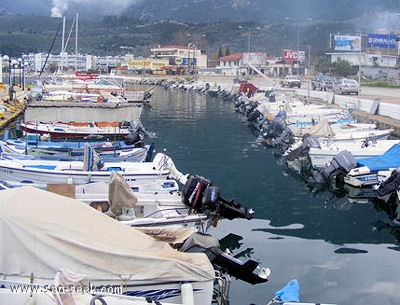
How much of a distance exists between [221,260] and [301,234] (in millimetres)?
5397

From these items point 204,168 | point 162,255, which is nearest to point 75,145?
point 204,168

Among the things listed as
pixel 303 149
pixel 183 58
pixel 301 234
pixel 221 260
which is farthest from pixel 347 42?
pixel 183 58

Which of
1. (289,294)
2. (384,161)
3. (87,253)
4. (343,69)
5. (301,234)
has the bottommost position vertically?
(301,234)

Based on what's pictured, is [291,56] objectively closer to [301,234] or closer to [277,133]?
[277,133]

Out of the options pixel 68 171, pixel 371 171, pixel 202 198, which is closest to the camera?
pixel 202 198

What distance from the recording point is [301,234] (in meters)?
15.1

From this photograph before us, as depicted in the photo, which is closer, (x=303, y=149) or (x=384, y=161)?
(x=384, y=161)

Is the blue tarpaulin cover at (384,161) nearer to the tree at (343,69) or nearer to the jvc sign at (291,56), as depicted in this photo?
the tree at (343,69)

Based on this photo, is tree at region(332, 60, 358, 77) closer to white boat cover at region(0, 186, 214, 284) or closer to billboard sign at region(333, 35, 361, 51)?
billboard sign at region(333, 35, 361, 51)

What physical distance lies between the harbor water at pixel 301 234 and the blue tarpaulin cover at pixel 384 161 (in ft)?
4.21

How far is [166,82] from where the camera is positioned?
105 m

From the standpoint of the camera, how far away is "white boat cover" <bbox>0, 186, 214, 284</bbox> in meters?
8.11

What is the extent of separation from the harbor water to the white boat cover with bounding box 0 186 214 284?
2.51 meters

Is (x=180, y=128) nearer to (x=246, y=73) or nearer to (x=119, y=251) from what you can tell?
(x=119, y=251)
